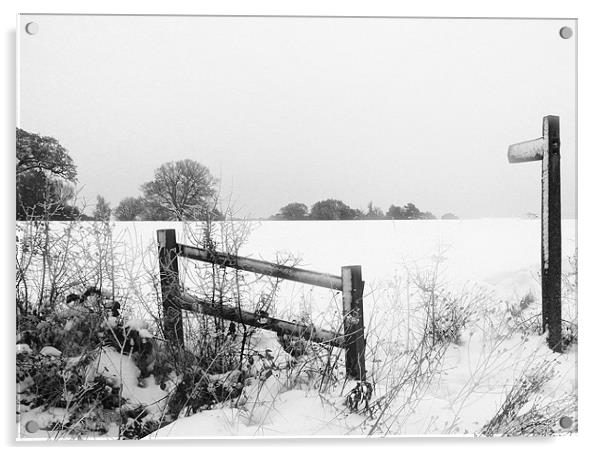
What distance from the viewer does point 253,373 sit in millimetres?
3262

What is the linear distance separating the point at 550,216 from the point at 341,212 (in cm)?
116

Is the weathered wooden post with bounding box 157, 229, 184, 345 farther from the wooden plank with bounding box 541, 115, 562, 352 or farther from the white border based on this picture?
the wooden plank with bounding box 541, 115, 562, 352

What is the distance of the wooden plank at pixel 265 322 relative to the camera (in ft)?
10.7

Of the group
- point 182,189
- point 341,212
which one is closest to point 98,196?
point 182,189

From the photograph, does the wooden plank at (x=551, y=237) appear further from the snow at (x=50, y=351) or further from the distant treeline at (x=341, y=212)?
the snow at (x=50, y=351)

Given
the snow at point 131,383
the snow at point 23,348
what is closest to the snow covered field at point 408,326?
the snow at point 131,383

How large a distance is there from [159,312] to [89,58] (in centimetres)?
144

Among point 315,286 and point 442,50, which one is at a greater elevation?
point 442,50

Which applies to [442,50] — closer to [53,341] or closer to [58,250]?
[58,250]

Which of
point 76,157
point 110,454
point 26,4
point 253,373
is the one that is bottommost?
point 110,454

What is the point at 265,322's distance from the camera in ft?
10.7

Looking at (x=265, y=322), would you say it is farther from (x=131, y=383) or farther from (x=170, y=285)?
(x=131, y=383)
